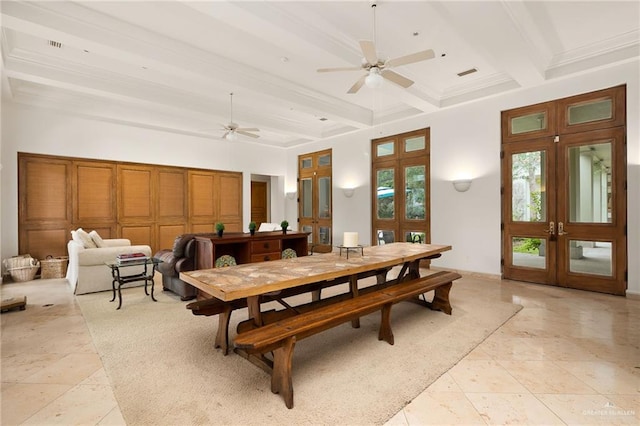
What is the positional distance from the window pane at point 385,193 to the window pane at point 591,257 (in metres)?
3.17

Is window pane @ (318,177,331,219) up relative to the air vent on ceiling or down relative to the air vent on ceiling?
down

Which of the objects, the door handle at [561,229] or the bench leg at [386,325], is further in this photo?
the door handle at [561,229]

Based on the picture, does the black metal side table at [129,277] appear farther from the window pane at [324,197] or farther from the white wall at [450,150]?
the window pane at [324,197]

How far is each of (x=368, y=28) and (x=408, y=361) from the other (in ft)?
11.7

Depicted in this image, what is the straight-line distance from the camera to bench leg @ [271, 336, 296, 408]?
194 centimetres

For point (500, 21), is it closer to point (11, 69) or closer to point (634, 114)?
point (634, 114)

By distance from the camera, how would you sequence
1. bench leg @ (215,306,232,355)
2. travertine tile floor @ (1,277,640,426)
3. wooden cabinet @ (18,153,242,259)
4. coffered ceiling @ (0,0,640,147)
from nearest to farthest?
travertine tile floor @ (1,277,640,426) → bench leg @ (215,306,232,355) → coffered ceiling @ (0,0,640,147) → wooden cabinet @ (18,153,242,259)

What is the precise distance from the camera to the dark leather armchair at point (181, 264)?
420 centimetres

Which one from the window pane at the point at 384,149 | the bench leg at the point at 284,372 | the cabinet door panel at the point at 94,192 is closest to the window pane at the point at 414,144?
the window pane at the point at 384,149

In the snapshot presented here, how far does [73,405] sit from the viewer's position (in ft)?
6.40

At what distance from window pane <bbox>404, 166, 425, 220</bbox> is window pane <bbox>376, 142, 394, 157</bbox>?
63 cm

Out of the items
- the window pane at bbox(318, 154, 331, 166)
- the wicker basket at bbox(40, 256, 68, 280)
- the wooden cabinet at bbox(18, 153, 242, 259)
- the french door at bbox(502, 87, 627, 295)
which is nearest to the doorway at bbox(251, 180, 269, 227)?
the wooden cabinet at bbox(18, 153, 242, 259)

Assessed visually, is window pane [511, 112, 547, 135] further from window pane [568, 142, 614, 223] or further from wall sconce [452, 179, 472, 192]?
wall sconce [452, 179, 472, 192]

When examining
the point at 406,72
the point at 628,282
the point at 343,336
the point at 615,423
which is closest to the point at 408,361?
the point at 343,336
